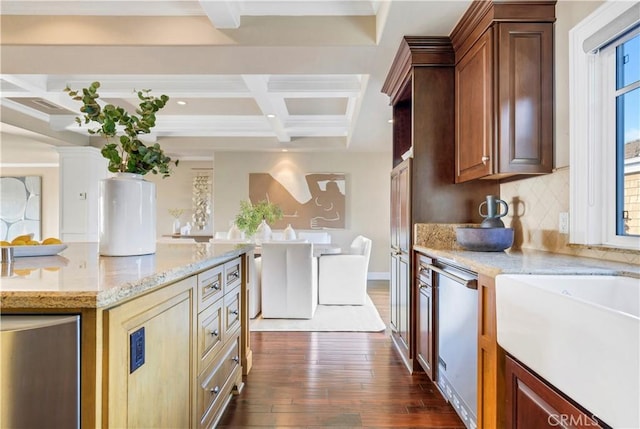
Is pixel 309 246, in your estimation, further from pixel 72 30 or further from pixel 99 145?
pixel 99 145

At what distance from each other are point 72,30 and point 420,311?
3305mm

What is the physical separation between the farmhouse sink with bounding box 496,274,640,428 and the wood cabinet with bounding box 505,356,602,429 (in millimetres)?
53

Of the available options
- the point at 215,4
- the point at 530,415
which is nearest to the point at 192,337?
the point at 530,415

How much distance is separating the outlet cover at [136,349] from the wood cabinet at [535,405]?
1183 mm

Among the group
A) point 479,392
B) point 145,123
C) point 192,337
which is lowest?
point 479,392

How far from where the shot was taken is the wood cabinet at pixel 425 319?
218cm

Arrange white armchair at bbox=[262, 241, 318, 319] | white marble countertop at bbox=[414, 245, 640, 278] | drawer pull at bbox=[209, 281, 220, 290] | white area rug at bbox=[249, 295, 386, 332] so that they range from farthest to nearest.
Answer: white armchair at bbox=[262, 241, 318, 319] → white area rug at bbox=[249, 295, 386, 332] → drawer pull at bbox=[209, 281, 220, 290] → white marble countertop at bbox=[414, 245, 640, 278]

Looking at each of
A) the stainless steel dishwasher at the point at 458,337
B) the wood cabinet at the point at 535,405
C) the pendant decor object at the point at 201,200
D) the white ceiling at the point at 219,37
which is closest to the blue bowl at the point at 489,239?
the stainless steel dishwasher at the point at 458,337

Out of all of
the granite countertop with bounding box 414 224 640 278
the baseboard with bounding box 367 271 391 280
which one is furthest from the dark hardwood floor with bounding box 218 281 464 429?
the baseboard with bounding box 367 271 391 280

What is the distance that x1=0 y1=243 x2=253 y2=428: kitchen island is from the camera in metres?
0.83

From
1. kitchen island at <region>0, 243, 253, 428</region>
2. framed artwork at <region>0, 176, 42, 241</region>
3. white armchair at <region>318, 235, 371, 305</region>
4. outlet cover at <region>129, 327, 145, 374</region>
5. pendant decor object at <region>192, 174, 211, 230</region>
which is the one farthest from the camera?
framed artwork at <region>0, 176, 42, 241</region>

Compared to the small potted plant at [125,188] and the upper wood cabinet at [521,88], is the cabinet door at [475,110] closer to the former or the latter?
the upper wood cabinet at [521,88]

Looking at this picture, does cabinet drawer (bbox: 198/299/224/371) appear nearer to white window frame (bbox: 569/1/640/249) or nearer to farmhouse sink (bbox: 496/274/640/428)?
farmhouse sink (bbox: 496/274/640/428)

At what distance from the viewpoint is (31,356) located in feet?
2.58
